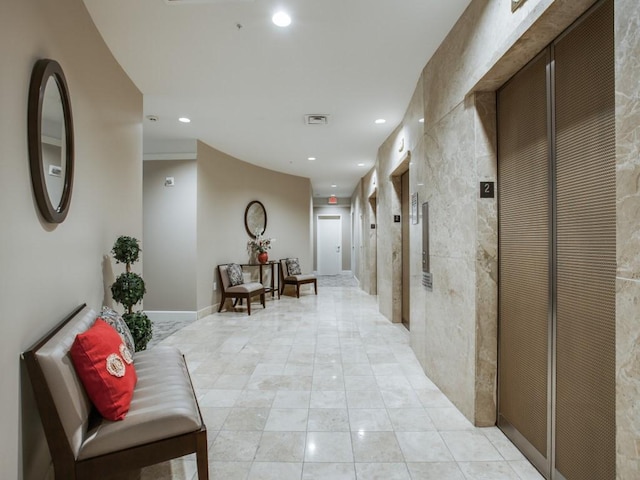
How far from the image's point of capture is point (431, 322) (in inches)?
114

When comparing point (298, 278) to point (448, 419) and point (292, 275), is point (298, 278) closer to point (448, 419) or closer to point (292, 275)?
point (292, 275)

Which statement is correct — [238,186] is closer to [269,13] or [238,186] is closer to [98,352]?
[269,13]

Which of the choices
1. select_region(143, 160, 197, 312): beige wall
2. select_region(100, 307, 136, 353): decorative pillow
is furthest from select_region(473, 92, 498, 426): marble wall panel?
select_region(143, 160, 197, 312): beige wall

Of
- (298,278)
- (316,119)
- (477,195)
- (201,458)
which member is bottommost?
(201,458)

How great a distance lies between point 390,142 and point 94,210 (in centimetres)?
400

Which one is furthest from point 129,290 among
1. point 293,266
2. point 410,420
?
point 293,266

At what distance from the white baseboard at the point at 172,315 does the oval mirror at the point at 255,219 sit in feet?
7.21

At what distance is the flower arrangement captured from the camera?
685 centimetres

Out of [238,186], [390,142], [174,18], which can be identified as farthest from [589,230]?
[238,186]

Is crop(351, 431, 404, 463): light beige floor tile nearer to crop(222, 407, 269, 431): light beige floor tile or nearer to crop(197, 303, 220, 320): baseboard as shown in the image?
crop(222, 407, 269, 431): light beige floor tile

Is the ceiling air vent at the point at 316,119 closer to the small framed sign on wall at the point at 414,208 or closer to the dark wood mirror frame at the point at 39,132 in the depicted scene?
the small framed sign on wall at the point at 414,208

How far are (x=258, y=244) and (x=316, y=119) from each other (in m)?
3.38

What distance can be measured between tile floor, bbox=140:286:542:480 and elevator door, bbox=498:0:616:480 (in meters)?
0.36

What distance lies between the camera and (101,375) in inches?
58.9
